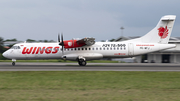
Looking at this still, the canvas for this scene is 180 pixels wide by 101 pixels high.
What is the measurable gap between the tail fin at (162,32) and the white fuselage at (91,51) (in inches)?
28.0

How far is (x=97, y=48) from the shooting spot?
79.6 feet

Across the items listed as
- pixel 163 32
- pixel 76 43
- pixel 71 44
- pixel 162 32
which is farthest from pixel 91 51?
pixel 163 32

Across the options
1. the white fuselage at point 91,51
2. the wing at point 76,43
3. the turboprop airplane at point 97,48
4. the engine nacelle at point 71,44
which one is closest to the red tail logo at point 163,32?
the turboprop airplane at point 97,48

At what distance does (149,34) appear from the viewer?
24547mm

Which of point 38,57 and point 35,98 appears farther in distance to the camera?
point 38,57

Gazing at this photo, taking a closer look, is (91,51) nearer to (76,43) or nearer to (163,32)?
(76,43)

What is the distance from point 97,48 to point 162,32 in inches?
329

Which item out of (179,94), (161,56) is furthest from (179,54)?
(179,94)

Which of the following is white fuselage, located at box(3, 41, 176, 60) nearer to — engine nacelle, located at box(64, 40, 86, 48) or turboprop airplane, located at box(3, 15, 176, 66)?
turboprop airplane, located at box(3, 15, 176, 66)

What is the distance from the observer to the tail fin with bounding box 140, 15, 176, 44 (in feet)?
79.8

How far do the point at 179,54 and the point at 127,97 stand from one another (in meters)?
37.3

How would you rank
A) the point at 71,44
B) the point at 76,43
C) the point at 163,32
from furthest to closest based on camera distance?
the point at 163,32 < the point at 76,43 < the point at 71,44

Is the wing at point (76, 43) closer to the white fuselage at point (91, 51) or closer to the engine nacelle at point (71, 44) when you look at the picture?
the engine nacelle at point (71, 44)

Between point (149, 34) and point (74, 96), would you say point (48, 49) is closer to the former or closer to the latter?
point (149, 34)
